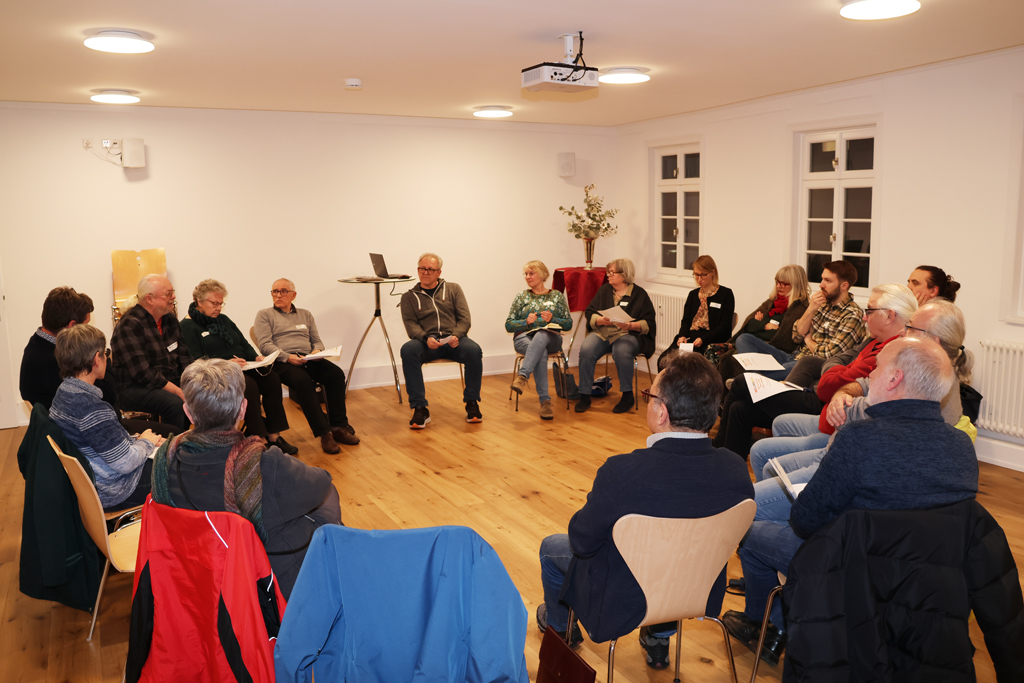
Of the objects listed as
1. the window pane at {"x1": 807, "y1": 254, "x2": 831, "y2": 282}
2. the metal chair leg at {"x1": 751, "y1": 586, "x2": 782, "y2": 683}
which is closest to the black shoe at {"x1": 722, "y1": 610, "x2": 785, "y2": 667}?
the metal chair leg at {"x1": 751, "y1": 586, "x2": 782, "y2": 683}

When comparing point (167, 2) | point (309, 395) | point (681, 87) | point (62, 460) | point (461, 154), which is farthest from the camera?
point (461, 154)

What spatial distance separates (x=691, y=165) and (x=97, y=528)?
6438 mm

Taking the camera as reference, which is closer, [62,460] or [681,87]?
[62,460]

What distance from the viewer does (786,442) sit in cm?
358

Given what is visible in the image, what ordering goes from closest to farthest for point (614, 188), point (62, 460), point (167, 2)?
point (62, 460) → point (167, 2) → point (614, 188)

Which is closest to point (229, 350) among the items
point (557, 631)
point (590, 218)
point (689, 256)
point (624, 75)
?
point (624, 75)

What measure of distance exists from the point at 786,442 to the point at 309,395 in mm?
3265

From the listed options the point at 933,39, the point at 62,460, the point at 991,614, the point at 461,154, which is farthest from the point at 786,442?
the point at 461,154

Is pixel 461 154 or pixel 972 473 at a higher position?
pixel 461 154

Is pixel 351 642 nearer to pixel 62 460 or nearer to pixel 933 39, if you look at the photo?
pixel 62 460

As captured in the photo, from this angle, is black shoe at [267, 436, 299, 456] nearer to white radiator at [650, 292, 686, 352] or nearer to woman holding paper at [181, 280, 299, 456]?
→ woman holding paper at [181, 280, 299, 456]

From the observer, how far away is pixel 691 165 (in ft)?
25.2

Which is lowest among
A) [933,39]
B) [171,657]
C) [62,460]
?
[171,657]

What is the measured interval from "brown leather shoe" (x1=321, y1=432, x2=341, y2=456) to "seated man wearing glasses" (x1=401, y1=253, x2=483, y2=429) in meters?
0.76
